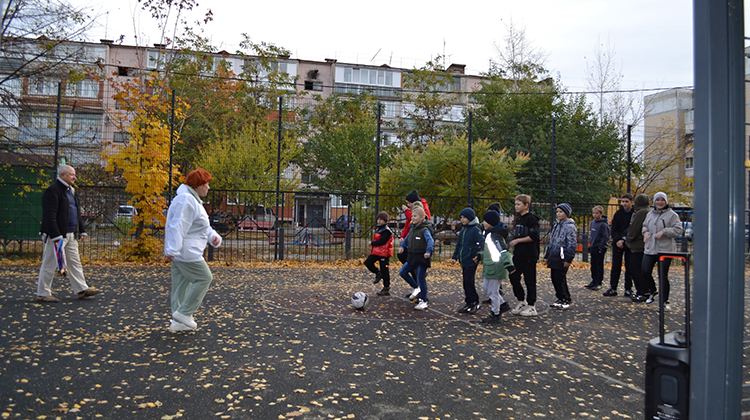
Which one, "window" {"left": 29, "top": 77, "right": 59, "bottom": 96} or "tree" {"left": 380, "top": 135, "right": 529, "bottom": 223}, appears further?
"tree" {"left": 380, "top": 135, "right": 529, "bottom": 223}

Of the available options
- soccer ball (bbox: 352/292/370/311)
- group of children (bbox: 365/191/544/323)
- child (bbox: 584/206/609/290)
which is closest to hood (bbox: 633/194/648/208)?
child (bbox: 584/206/609/290)

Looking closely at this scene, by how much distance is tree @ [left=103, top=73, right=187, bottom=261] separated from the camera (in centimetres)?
1230

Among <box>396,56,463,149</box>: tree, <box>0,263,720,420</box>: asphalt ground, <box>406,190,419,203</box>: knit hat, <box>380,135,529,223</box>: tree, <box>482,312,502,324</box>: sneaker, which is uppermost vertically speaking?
<box>396,56,463,149</box>: tree

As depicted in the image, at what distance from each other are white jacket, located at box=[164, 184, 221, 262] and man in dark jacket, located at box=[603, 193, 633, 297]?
750 centimetres

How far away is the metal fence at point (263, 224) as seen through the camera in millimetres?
13492

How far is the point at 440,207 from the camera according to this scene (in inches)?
644

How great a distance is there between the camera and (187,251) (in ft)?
19.4

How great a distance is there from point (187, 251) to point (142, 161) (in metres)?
7.72

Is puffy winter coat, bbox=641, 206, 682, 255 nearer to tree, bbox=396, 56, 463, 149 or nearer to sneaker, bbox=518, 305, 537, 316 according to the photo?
sneaker, bbox=518, 305, 537, 316

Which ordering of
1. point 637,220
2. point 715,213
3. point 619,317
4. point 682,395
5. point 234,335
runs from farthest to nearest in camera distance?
point 637,220 → point 619,317 → point 234,335 → point 682,395 → point 715,213

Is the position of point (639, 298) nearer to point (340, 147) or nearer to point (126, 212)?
point (126, 212)

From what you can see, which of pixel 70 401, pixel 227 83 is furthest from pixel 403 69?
pixel 70 401

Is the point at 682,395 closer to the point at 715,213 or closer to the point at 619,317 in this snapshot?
the point at 715,213

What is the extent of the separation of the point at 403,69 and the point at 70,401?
1947 inches
